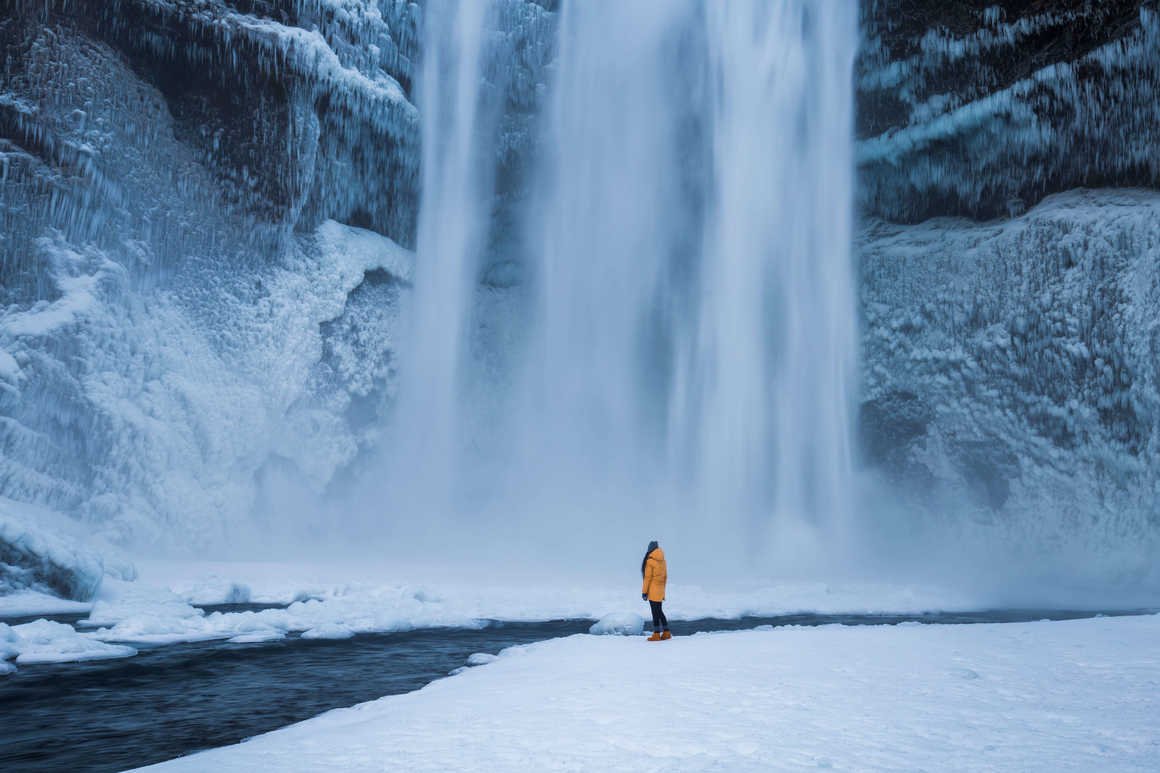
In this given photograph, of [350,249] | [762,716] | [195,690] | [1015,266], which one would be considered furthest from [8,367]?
[1015,266]

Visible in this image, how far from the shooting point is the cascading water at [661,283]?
18.8 meters

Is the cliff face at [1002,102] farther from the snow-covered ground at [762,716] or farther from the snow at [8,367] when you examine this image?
the snow at [8,367]

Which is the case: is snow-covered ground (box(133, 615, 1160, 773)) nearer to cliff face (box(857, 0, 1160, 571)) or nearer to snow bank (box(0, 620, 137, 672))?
snow bank (box(0, 620, 137, 672))

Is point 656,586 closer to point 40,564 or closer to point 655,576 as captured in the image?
point 655,576

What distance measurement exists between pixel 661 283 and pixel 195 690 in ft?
55.9

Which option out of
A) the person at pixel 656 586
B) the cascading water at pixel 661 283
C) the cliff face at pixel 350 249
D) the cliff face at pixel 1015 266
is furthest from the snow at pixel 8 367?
the cliff face at pixel 1015 266

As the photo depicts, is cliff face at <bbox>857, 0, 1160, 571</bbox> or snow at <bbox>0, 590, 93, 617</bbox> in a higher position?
cliff face at <bbox>857, 0, 1160, 571</bbox>

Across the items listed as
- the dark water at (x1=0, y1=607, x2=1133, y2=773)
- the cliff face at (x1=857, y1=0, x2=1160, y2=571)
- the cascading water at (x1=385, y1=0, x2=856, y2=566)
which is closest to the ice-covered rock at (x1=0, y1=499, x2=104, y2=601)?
the dark water at (x1=0, y1=607, x2=1133, y2=773)

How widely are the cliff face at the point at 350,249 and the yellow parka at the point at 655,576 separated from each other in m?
12.1

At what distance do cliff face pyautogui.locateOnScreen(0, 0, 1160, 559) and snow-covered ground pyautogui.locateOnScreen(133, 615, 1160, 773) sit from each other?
12.3m

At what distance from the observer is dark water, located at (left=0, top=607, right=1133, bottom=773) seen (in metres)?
4.35

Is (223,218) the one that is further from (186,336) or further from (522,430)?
(522,430)

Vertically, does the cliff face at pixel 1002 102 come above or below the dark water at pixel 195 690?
above

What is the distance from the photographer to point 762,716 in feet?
13.0
